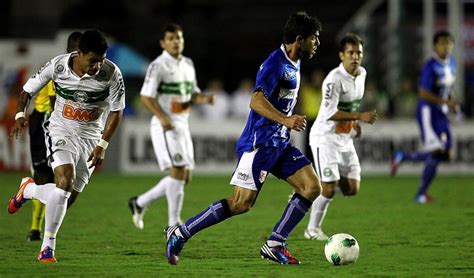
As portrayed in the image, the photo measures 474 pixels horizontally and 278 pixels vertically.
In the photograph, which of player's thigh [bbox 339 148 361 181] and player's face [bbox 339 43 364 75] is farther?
player's thigh [bbox 339 148 361 181]

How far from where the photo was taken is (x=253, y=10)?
33688 millimetres

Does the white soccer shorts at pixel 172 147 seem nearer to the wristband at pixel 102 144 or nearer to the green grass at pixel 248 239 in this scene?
the green grass at pixel 248 239

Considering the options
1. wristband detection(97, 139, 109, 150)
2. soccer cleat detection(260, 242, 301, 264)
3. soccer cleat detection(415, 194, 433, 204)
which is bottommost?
soccer cleat detection(415, 194, 433, 204)

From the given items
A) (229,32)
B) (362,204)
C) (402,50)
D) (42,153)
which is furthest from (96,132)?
(229,32)

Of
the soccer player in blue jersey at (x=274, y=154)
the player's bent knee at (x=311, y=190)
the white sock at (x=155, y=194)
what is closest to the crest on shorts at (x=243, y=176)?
the soccer player in blue jersey at (x=274, y=154)

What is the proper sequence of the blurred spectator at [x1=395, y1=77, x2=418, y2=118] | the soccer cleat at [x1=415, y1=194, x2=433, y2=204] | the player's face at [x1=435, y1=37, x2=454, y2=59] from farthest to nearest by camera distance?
the blurred spectator at [x1=395, y1=77, x2=418, y2=118]
the soccer cleat at [x1=415, y1=194, x2=433, y2=204]
the player's face at [x1=435, y1=37, x2=454, y2=59]

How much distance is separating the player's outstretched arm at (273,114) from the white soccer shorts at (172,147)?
11.7ft

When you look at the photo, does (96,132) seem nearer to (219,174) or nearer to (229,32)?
(219,174)

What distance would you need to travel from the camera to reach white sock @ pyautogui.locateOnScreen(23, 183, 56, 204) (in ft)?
31.0

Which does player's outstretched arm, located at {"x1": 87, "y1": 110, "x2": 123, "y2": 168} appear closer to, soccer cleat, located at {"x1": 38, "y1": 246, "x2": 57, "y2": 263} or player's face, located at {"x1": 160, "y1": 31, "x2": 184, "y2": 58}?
soccer cleat, located at {"x1": 38, "y1": 246, "x2": 57, "y2": 263}

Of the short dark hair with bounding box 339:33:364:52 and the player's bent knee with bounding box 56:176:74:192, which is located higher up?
the short dark hair with bounding box 339:33:364:52

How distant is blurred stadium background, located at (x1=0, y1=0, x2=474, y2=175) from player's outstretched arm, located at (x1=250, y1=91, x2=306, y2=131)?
13632 millimetres

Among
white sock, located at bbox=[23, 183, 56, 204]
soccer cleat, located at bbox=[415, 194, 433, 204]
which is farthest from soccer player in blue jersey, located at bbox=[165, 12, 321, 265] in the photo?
soccer cleat, located at bbox=[415, 194, 433, 204]

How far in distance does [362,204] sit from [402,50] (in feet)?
35.8
